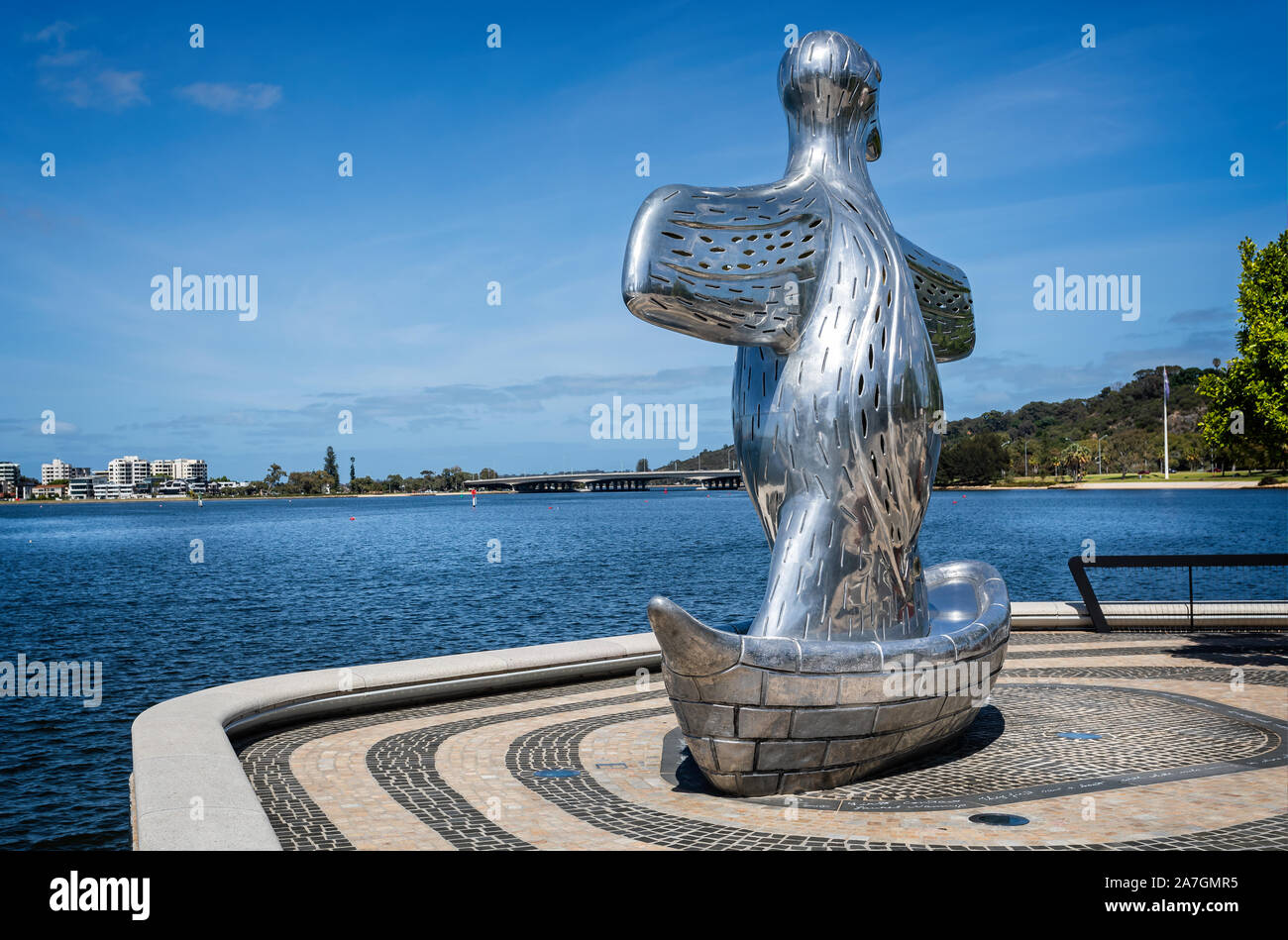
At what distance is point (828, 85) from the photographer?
8.81m

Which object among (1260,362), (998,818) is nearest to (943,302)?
(998,818)

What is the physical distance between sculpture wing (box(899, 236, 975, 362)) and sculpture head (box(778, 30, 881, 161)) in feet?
4.47

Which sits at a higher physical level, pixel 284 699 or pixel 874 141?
pixel 874 141

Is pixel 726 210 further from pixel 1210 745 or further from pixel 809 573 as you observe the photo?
→ pixel 1210 745

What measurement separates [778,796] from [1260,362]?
18327 millimetres

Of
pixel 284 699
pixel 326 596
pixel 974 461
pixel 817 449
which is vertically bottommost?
pixel 326 596

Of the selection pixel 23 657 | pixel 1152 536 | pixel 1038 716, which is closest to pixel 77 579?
pixel 23 657

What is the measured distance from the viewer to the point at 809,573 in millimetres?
8094

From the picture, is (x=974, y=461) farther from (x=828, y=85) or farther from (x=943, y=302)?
(x=828, y=85)

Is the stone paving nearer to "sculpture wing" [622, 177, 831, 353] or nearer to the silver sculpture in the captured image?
the silver sculpture

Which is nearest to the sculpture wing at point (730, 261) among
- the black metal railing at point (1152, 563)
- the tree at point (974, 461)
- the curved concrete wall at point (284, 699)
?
the curved concrete wall at point (284, 699)

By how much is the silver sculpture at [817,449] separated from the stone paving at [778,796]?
0.58 metres

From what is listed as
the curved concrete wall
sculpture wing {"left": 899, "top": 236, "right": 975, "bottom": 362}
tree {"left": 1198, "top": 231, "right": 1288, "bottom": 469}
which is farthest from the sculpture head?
tree {"left": 1198, "top": 231, "right": 1288, "bottom": 469}

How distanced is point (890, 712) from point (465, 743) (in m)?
4.32
